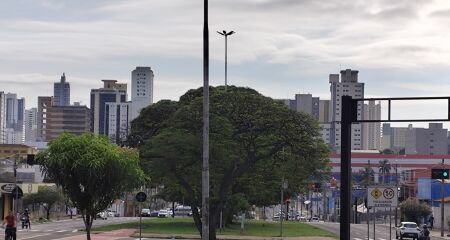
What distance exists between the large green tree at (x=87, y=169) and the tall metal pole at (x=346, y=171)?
41.4 ft

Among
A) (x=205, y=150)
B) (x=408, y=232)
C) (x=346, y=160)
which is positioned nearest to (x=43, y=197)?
(x=408, y=232)

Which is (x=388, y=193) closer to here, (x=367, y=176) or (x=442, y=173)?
(x=442, y=173)

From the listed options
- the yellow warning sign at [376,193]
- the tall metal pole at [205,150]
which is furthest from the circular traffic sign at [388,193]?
the tall metal pole at [205,150]

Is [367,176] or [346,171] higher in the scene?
[346,171]

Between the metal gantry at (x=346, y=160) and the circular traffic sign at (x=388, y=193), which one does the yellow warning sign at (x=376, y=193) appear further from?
the metal gantry at (x=346, y=160)

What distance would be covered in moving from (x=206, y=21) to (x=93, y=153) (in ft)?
30.5

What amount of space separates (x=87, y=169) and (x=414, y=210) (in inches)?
2805

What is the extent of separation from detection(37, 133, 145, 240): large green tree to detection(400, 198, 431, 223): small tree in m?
68.0

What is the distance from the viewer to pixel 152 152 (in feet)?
188

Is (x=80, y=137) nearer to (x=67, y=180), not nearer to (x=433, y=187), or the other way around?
(x=67, y=180)

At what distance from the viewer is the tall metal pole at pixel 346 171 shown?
28.6 metres

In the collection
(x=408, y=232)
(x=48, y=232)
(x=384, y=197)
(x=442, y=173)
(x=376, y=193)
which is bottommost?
(x=48, y=232)

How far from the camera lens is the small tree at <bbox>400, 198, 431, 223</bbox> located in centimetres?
10300

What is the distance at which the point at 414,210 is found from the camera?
10300 centimetres
